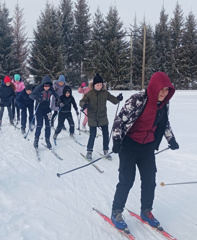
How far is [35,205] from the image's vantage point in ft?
12.4

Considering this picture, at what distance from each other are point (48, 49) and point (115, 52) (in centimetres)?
708

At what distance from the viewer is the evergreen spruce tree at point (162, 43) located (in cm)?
3294

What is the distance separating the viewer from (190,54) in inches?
1282

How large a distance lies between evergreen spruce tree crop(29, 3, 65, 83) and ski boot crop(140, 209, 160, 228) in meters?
24.1

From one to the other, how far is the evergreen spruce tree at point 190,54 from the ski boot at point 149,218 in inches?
1233

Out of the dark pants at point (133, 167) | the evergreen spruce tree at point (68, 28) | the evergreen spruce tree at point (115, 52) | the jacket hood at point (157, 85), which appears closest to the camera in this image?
the jacket hood at point (157, 85)

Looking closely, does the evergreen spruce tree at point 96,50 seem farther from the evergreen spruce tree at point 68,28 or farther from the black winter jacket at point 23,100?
the black winter jacket at point 23,100

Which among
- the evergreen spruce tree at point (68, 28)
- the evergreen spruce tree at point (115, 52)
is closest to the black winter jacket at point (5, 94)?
the evergreen spruce tree at point (115, 52)

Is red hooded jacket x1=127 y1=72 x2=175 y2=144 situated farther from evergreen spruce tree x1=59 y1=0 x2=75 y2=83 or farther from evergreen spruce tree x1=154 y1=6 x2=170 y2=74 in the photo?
evergreen spruce tree x1=154 y1=6 x2=170 y2=74

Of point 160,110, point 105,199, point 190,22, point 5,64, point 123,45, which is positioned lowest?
point 105,199

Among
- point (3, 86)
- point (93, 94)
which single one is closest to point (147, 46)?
point (3, 86)

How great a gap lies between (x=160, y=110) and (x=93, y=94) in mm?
3132

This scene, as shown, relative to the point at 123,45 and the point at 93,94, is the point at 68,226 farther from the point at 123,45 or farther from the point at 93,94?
the point at 123,45

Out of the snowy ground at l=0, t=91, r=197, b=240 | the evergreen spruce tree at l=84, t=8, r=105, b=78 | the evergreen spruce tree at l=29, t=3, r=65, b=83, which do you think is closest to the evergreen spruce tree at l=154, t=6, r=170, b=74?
the evergreen spruce tree at l=84, t=8, r=105, b=78
